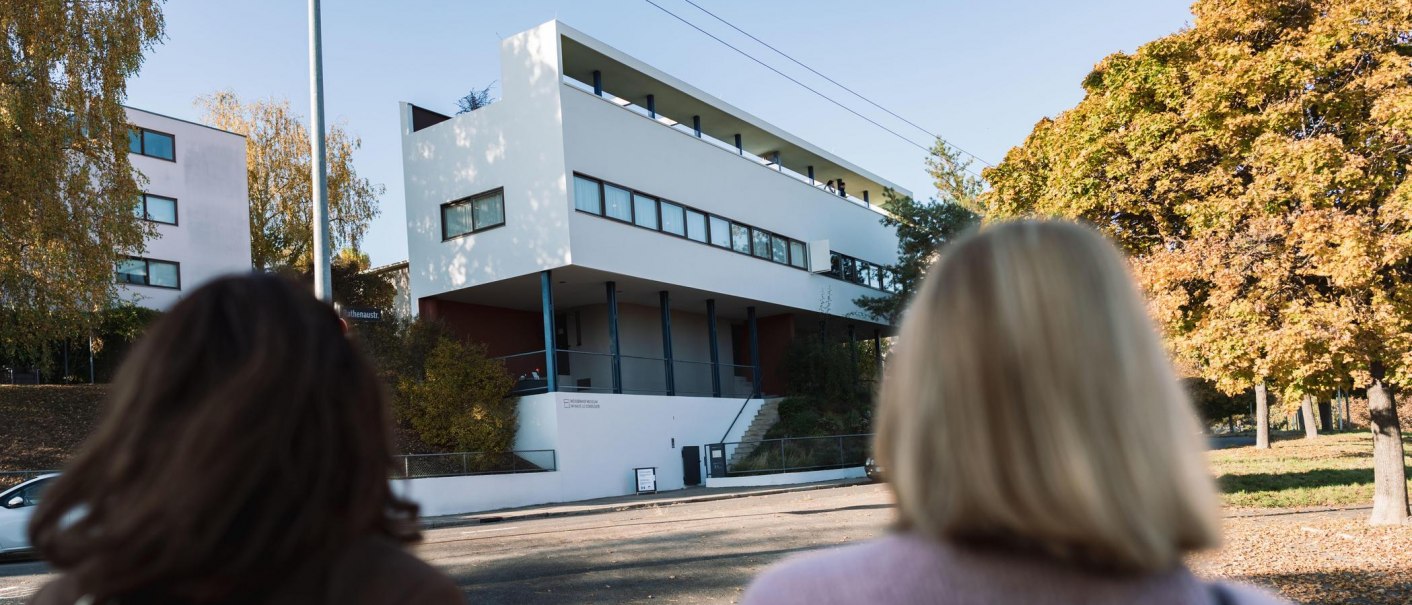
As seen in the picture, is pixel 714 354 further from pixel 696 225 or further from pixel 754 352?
pixel 696 225

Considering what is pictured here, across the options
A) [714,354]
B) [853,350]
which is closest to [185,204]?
[714,354]

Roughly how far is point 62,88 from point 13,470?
7652 millimetres

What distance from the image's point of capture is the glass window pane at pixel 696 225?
30.3 metres

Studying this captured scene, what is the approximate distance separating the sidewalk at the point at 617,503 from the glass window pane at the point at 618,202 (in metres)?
7.30

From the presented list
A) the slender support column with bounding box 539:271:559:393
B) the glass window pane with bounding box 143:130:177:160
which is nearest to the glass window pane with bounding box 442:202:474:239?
the slender support column with bounding box 539:271:559:393

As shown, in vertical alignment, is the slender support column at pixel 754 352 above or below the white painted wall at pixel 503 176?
below

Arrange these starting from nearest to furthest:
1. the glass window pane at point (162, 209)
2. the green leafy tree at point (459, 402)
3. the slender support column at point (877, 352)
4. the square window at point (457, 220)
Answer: the green leafy tree at point (459, 402) → the square window at point (457, 220) → the glass window pane at point (162, 209) → the slender support column at point (877, 352)

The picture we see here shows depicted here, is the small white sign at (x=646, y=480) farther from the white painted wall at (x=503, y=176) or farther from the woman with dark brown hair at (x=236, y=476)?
the woman with dark brown hair at (x=236, y=476)

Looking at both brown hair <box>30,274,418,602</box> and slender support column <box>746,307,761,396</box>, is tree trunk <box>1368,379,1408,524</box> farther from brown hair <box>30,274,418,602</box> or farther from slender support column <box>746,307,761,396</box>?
slender support column <box>746,307,761,396</box>

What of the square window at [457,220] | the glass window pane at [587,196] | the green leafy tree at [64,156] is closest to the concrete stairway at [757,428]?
the glass window pane at [587,196]

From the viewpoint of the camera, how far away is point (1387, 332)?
11.4 meters

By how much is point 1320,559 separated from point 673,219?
21341 mm

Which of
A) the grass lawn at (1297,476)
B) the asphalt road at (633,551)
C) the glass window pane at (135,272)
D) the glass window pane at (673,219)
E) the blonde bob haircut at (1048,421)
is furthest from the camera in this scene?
the glass window pane at (135,272)

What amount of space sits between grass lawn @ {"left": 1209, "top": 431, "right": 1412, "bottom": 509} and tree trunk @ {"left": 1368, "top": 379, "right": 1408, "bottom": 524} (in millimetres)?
2909
